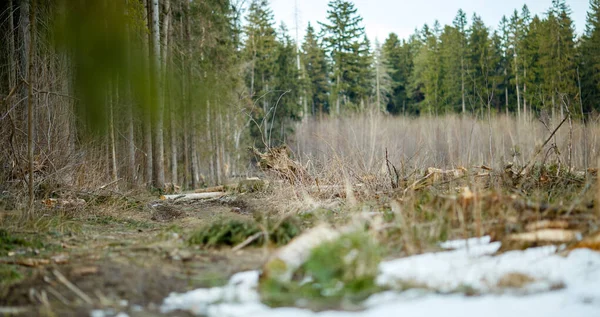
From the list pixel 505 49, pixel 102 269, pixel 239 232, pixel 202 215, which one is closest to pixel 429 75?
pixel 505 49

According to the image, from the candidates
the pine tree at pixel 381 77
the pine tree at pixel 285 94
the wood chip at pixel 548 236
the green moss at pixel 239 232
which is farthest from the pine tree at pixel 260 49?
the wood chip at pixel 548 236

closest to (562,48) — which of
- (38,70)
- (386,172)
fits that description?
(386,172)

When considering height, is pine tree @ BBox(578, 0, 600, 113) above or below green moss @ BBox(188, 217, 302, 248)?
above

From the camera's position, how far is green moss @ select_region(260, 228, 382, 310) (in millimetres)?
2477

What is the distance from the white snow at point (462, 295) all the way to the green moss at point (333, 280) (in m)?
0.08

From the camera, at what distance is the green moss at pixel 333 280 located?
248cm

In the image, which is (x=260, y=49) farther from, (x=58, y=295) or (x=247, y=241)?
(x=58, y=295)

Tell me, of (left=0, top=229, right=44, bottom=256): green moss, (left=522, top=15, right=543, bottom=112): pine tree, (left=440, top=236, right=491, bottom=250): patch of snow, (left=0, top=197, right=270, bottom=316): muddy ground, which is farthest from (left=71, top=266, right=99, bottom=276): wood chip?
(left=522, top=15, right=543, bottom=112): pine tree

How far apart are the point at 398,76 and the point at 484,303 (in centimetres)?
5195

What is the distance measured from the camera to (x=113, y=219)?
661cm

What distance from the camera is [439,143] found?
881 inches

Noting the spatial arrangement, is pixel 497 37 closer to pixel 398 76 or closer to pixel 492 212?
pixel 398 76

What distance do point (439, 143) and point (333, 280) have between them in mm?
20729

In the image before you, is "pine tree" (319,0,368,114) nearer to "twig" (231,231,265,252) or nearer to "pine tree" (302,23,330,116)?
"pine tree" (302,23,330,116)
